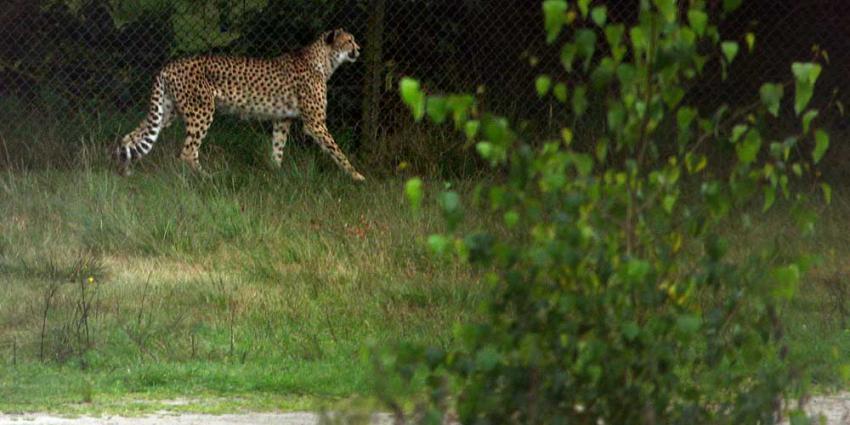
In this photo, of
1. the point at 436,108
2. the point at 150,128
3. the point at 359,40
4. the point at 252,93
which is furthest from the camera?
the point at 359,40

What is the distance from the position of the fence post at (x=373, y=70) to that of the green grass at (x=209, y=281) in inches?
17.7

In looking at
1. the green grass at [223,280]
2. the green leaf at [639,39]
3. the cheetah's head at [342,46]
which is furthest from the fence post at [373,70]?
the green leaf at [639,39]

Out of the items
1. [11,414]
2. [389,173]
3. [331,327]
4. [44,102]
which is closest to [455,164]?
[389,173]

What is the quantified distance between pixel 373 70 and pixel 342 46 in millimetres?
295

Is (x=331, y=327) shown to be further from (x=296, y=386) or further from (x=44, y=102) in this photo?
(x=44, y=102)

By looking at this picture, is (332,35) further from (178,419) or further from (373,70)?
(178,419)

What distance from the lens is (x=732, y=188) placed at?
3.71m

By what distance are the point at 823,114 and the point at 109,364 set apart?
7745 millimetres

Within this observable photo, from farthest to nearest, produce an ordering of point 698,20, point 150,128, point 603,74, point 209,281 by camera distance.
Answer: point 150,128, point 209,281, point 603,74, point 698,20

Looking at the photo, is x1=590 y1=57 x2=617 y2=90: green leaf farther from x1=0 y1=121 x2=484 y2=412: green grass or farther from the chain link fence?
the chain link fence

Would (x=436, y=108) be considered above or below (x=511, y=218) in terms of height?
above

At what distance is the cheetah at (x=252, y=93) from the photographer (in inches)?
469

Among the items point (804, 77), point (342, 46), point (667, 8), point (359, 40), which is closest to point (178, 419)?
point (667, 8)

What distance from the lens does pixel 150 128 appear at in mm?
11953
